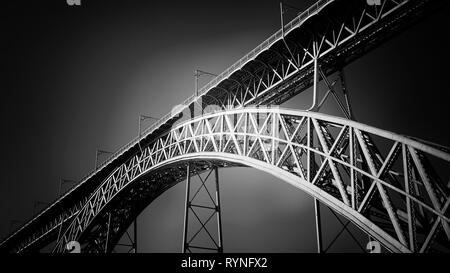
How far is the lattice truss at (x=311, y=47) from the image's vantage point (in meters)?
15.8

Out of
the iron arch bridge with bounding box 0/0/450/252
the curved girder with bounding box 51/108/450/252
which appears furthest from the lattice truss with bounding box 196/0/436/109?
the curved girder with bounding box 51/108/450/252

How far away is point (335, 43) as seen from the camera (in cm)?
1717

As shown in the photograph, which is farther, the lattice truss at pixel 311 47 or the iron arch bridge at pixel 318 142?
the lattice truss at pixel 311 47

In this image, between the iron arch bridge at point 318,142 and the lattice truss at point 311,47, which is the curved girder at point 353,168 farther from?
the lattice truss at point 311,47

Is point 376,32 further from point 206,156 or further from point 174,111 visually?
point 174,111

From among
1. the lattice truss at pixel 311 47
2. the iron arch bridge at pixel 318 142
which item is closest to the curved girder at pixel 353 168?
the iron arch bridge at pixel 318 142

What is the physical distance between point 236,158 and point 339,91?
13.6 metres

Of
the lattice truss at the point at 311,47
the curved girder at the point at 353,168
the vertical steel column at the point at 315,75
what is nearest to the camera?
the curved girder at the point at 353,168

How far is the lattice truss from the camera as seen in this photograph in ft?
51.9

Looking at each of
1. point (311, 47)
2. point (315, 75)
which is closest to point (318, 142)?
point (315, 75)

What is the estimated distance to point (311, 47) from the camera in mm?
18500

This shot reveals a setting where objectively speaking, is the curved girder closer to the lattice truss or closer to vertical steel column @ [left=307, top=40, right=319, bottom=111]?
vertical steel column @ [left=307, top=40, right=319, bottom=111]

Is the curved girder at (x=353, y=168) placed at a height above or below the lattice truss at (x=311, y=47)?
below
